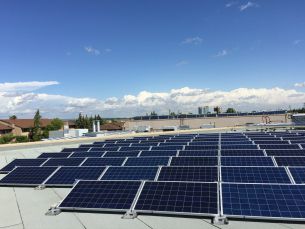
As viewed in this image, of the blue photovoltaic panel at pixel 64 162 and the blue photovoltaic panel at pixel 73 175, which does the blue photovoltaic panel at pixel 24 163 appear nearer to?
the blue photovoltaic panel at pixel 64 162

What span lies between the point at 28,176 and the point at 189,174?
8724 millimetres

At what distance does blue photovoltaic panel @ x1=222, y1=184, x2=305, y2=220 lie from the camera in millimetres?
9031

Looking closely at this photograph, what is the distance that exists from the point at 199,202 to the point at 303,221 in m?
3.10

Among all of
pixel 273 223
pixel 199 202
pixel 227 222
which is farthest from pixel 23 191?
pixel 273 223

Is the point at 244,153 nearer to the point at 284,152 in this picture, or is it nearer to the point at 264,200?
the point at 284,152

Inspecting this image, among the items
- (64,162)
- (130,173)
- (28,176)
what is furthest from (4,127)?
(130,173)

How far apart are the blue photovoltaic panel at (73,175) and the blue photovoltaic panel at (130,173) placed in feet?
1.96

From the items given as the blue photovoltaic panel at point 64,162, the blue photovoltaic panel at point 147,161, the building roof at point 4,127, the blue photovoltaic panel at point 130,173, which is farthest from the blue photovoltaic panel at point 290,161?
the building roof at point 4,127

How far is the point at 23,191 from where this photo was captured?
569 inches

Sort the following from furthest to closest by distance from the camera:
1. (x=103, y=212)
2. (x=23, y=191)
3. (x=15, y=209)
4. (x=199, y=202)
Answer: (x=23, y=191), (x=15, y=209), (x=103, y=212), (x=199, y=202)

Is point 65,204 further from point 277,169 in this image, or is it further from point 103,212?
point 277,169

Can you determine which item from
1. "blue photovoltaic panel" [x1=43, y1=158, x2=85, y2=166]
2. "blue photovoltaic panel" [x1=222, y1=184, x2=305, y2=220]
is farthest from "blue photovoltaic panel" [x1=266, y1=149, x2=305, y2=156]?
"blue photovoltaic panel" [x1=43, y1=158, x2=85, y2=166]

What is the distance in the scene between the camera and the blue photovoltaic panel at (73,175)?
1459cm

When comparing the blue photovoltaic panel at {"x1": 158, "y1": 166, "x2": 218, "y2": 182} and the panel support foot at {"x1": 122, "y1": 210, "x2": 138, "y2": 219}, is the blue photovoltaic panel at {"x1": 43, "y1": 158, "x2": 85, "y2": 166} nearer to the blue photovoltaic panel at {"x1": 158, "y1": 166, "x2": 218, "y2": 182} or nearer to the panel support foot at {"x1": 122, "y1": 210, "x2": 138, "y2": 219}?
the blue photovoltaic panel at {"x1": 158, "y1": 166, "x2": 218, "y2": 182}
